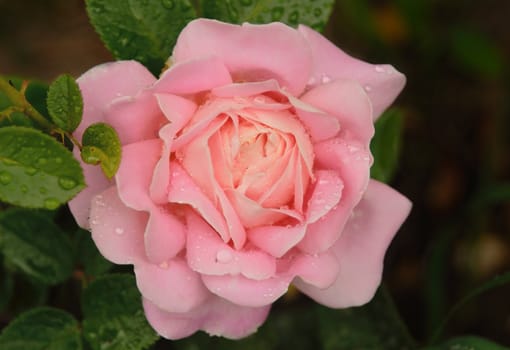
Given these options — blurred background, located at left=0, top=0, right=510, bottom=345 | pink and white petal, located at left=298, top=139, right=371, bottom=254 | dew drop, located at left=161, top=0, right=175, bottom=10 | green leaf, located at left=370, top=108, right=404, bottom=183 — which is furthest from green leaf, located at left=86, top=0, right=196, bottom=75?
blurred background, located at left=0, top=0, right=510, bottom=345

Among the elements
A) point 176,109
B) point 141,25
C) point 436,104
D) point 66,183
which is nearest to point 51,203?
point 66,183

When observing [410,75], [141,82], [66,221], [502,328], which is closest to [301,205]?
[141,82]

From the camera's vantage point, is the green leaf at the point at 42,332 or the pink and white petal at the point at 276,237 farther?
the green leaf at the point at 42,332

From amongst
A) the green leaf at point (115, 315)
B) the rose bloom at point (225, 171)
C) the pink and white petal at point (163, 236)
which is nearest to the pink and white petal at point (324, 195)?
the rose bloom at point (225, 171)

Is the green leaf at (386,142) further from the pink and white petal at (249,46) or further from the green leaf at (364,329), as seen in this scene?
the pink and white petal at (249,46)

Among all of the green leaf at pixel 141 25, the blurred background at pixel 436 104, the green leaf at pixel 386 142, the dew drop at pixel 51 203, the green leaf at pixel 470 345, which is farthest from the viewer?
the blurred background at pixel 436 104

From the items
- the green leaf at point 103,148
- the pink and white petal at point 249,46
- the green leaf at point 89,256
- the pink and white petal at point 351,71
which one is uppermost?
the pink and white petal at point 249,46

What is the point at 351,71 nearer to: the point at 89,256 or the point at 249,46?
the point at 249,46
